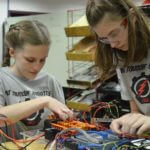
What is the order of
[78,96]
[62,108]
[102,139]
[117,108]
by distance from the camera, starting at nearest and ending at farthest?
[102,139] < [62,108] < [117,108] < [78,96]

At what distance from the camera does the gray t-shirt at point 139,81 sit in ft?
4.02

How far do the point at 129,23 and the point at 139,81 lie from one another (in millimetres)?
306

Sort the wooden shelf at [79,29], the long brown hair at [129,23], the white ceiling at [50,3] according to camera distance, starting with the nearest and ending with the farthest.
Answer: the long brown hair at [129,23] < the wooden shelf at [79,29] < the white ceiling at [50,3]

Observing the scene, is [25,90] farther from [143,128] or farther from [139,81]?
[143,128]

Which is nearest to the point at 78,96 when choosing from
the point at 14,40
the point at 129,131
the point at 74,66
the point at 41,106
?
the point at 74,66

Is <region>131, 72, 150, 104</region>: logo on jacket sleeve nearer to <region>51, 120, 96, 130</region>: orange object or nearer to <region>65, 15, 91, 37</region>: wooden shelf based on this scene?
<region>51, 120, 96, 130</region>: orange object

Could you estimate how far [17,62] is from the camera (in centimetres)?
136

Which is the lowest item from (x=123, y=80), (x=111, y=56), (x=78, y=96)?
(x=78, y=96)

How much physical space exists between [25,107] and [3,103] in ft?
0.70

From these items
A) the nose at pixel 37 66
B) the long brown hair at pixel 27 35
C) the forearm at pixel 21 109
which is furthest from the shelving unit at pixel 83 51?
the forearm at pixel 21 109

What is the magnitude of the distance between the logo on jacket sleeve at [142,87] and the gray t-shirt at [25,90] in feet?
1.33

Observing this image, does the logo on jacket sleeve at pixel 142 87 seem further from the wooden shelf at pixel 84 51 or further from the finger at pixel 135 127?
the wooden shelf at pixel 84 51

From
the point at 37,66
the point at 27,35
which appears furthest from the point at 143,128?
the point at 27,35

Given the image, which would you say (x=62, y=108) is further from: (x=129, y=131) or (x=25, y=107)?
(x=129, y=131)
